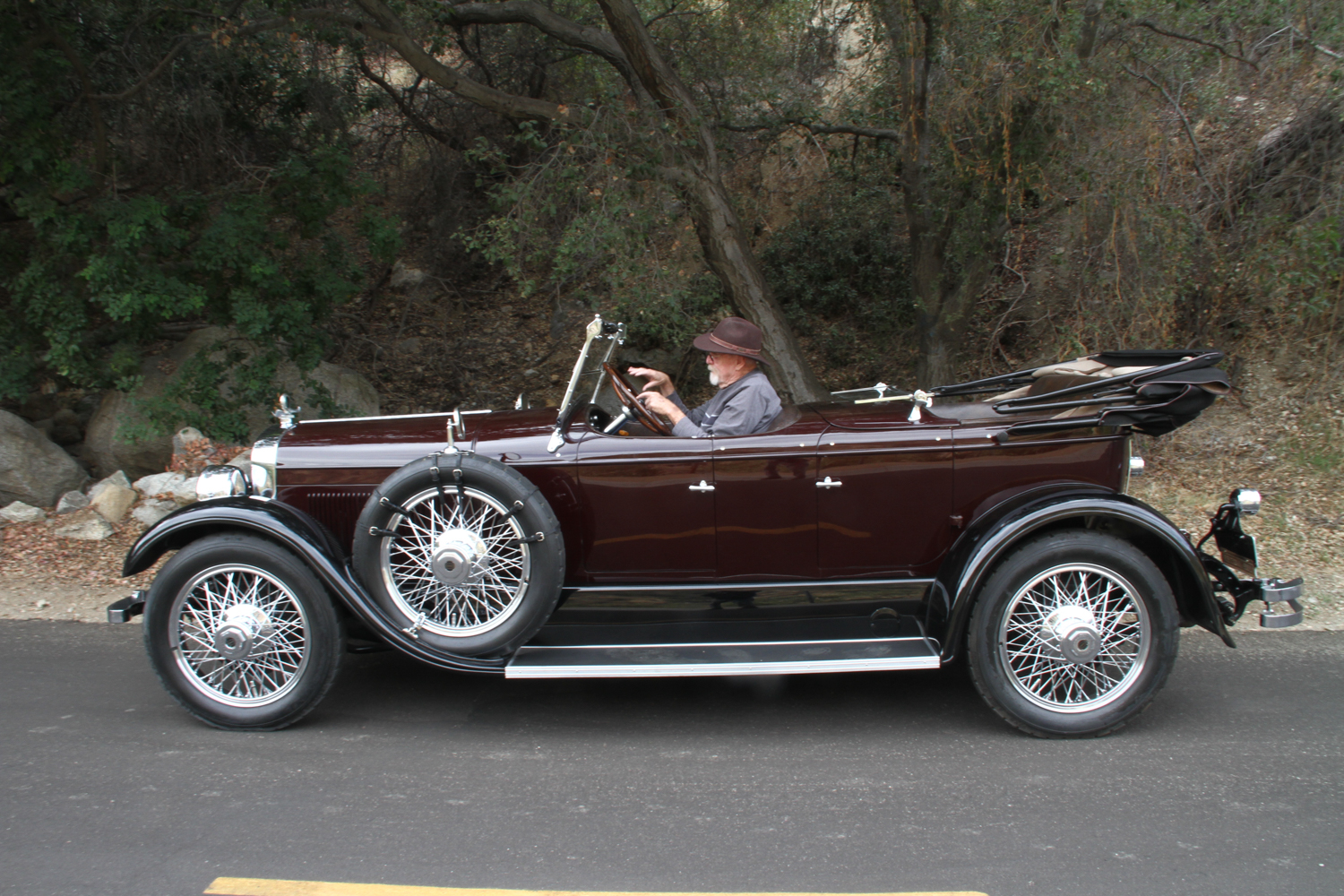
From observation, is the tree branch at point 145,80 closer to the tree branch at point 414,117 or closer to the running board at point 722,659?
the tree branch at point 414,117

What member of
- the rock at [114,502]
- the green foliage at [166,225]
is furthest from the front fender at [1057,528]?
the rock at [114,502]

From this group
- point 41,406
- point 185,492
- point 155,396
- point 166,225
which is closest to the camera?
point 166,225

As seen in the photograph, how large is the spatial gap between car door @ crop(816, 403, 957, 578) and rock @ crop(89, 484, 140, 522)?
18.9 feet

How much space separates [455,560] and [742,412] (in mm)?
1434

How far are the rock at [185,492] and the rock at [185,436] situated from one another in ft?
1.04

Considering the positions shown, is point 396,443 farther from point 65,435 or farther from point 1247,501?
point 65,435

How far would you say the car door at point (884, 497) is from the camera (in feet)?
13.0

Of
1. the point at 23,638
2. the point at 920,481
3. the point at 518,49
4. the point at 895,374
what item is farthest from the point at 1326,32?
the point at 23,638

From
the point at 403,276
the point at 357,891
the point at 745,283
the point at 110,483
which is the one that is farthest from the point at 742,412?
the point at 403,276

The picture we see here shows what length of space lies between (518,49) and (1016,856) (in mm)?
9989

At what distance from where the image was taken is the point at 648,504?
400cm

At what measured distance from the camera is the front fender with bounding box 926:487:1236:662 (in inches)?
147

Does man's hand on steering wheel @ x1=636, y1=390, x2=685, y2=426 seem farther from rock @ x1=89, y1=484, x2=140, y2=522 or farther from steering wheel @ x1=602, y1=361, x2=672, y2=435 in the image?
rock @ x1=89, y1=484, x2=140, y2=522

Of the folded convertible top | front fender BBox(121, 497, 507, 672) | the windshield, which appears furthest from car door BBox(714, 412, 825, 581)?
front fender BBox(121, 497, 507, 672)
